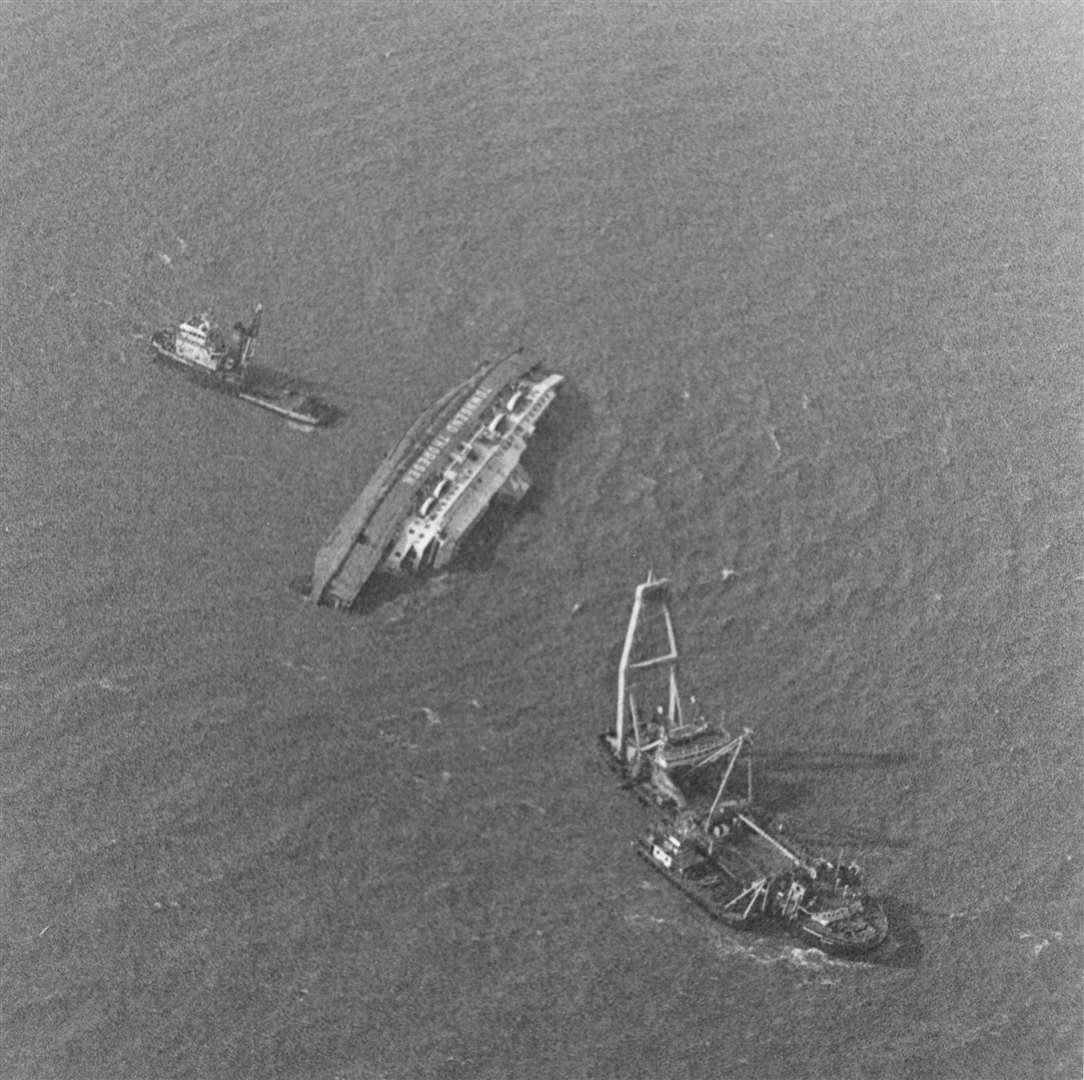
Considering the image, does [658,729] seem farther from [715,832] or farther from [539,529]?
[539,529]

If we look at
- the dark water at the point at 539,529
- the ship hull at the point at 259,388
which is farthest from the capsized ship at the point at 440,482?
the ship hull at the point at 259,388

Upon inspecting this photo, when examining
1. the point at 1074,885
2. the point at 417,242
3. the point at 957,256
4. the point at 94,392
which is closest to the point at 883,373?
the point at 957,256

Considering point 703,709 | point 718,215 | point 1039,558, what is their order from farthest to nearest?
point 718,215, point 1039,558, point 703,709

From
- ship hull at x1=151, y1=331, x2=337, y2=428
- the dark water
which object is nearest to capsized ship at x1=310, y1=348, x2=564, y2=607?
the dark water

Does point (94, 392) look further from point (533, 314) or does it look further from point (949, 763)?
point (949, 763)

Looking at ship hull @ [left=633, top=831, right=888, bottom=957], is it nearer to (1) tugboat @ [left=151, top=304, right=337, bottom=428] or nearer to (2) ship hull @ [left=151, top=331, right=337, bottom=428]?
(2) ship hull @ [left=151, top=331, right=337, bottom=428]
